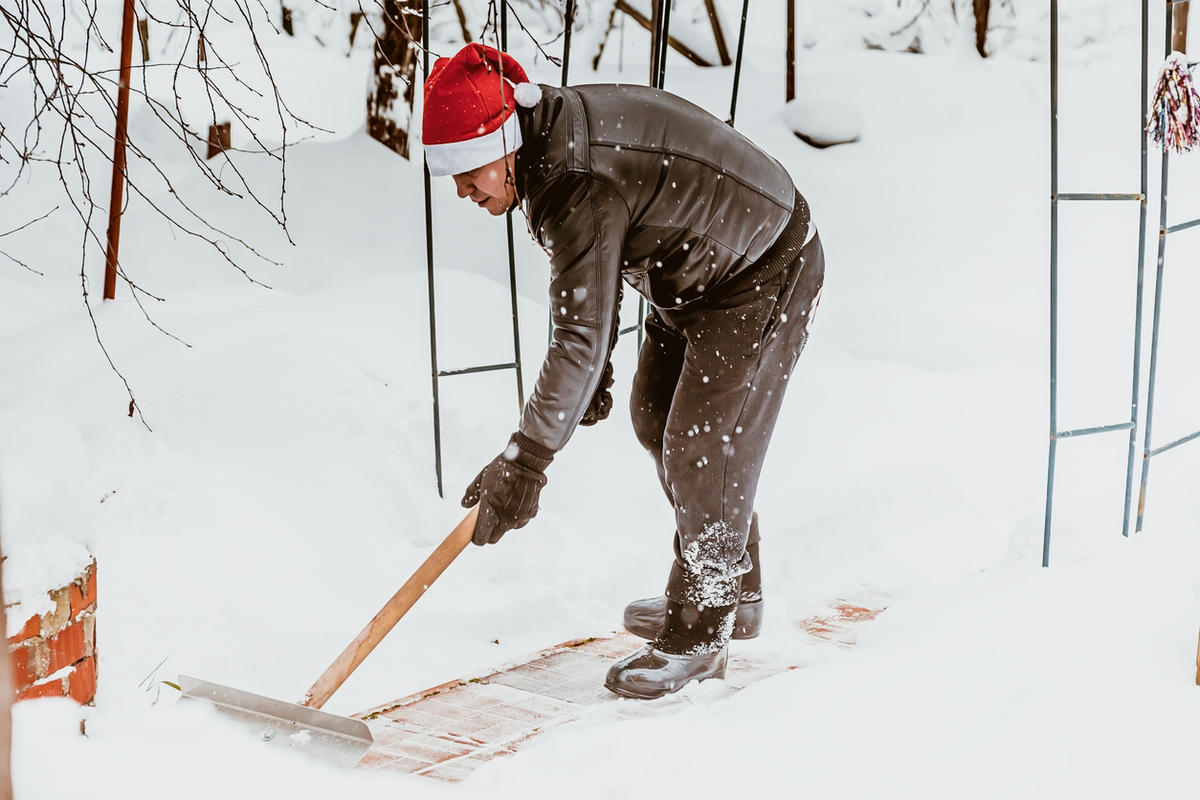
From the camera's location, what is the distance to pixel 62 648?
2131mm

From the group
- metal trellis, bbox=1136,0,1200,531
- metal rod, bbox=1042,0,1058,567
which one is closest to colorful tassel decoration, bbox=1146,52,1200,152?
metal trellis, bbox=1136,0,1200,531

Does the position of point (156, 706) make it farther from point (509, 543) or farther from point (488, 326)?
point (488, 326)

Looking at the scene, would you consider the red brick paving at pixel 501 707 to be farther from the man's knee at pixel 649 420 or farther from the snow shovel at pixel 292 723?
the man's knee at pixel 649 420

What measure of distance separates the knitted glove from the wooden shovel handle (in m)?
0.03

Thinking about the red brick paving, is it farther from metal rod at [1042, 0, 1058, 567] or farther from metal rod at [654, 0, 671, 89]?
metal rod at [654, 0, 671, 89]

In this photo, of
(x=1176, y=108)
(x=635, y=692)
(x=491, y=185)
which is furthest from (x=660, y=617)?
(x=1176, y=108)

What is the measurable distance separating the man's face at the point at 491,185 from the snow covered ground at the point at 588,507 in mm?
964

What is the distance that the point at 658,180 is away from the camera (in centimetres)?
253

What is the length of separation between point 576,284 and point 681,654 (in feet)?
3.38

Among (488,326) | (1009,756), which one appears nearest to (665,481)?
(1009,756)

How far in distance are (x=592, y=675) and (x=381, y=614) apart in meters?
0.74

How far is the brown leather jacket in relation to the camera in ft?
7.87

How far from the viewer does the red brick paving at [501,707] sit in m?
2.48

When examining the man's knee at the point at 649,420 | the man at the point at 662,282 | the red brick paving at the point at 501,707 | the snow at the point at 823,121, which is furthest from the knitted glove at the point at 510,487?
the snow at the point at 823,121
